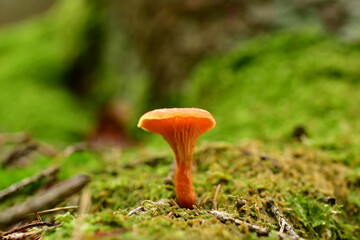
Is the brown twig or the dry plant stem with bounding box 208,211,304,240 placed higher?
the brown twig

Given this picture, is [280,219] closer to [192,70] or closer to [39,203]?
[39,203]

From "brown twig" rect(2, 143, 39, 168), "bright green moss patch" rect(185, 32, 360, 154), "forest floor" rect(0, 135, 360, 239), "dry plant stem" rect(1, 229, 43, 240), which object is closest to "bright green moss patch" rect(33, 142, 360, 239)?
"forest floor" rect(0, 135, 360, 239)

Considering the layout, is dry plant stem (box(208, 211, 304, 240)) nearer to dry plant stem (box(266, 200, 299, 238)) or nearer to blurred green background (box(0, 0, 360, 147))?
dry plant stem (box(266, 200, 299, 238))

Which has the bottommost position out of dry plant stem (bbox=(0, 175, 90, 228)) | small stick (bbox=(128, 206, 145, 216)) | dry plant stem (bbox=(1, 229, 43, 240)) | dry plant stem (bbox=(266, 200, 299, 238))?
dry plant stem (bbox=(266, 200, 299, 238))

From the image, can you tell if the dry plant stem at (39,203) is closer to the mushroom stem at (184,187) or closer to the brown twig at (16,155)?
the mushroom stem at (184,187)

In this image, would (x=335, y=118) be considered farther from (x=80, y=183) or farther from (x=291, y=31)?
(x=80, y=183)

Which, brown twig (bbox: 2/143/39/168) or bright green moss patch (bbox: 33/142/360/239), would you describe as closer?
bright green moss patch (bbox: 33/142/360/239)

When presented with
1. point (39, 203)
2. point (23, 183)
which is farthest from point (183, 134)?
point (23, 183)

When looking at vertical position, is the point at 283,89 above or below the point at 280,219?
above

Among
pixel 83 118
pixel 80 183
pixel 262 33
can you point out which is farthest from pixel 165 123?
pixel 83 118
